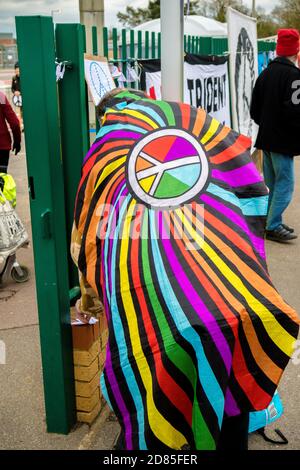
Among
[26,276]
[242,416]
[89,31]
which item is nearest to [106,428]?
[242,416]

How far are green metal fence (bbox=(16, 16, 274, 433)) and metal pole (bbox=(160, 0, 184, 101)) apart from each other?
0.39 metres

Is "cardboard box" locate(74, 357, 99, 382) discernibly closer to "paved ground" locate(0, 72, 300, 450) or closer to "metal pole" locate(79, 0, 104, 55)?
"paved ground" locate(0, 72, 300, 450)

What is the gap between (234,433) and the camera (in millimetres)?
1883

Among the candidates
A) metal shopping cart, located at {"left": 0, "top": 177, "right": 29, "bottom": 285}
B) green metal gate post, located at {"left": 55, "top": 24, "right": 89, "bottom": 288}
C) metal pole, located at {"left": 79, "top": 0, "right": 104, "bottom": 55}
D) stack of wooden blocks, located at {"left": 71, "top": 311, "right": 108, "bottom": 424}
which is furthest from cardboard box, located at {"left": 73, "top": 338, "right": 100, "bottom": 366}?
metal pole, located at {"left": 79, "top": 0, "right": 104, "bottom": 55}

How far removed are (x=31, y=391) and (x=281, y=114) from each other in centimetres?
375

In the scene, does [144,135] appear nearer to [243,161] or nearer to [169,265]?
[243,161]

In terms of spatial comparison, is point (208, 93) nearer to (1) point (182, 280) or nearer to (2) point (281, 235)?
(2) point (281, 235)

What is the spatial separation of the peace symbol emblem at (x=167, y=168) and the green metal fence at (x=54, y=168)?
60 cm

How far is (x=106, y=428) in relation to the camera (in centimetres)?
268

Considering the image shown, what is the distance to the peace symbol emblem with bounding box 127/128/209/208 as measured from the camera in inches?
70.0

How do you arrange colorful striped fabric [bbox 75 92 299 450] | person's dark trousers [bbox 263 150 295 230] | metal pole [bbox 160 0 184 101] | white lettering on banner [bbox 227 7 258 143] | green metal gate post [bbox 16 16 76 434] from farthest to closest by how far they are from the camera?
white lettering on banner [bbox 227 7 258 143] → person's dark trousers [bbox 263 150 295 230] → metal pole [bbox 160 0 184 101] → green metal gate post [bbox 16 16 76 434] → colorful striped fabric [bbox 75 92 299 450]

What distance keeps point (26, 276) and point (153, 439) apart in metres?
3.34

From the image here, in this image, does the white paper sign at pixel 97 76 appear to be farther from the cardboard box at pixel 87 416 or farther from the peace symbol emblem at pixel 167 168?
the cardboard box at pixel 87 416

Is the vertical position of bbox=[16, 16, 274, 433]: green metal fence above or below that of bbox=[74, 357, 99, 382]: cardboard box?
above
